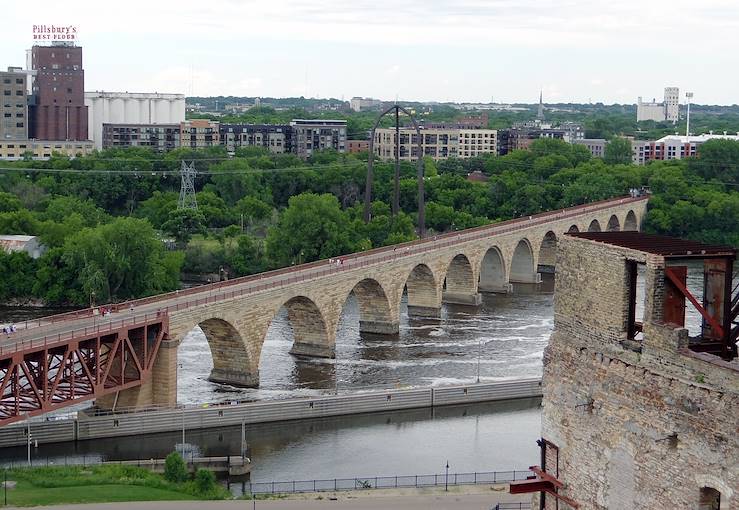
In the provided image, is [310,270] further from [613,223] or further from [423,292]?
[613,223]

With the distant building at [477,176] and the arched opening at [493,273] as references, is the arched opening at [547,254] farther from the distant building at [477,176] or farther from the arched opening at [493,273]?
the distant building at [477,176]

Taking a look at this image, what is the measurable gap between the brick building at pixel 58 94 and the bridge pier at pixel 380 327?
10781cm

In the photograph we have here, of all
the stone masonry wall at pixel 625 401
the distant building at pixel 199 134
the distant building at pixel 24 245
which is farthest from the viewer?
the distant building at pixel 199 134

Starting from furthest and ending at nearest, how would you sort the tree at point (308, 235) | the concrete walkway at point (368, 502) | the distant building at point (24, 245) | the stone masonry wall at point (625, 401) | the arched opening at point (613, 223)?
the arched opening at point (613, 223)
the tree at point (308, 235)
the distant building at point (24, 245)
the concrete walkway at point (368, 502)
the stone masonry wall at point (625, 401)

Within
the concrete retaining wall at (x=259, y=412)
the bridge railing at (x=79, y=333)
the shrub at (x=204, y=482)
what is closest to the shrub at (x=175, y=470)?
the shrub at (x=204, y=482)

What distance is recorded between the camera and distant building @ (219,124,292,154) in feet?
651


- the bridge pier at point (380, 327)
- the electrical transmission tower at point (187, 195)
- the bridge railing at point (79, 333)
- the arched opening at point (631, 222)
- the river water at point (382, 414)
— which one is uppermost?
the electrical transmission tower at point (187, 195)

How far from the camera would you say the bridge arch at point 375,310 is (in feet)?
276

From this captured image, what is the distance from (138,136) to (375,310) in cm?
11427

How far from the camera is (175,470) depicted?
48469 millimetres

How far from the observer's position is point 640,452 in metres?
19.1

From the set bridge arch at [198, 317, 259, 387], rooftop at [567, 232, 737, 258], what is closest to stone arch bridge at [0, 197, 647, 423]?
bridge arch at [198, 317, 259, 387]

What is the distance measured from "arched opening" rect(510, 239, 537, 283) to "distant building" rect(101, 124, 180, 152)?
3568 inches

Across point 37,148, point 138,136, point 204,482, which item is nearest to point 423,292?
point 204,482
